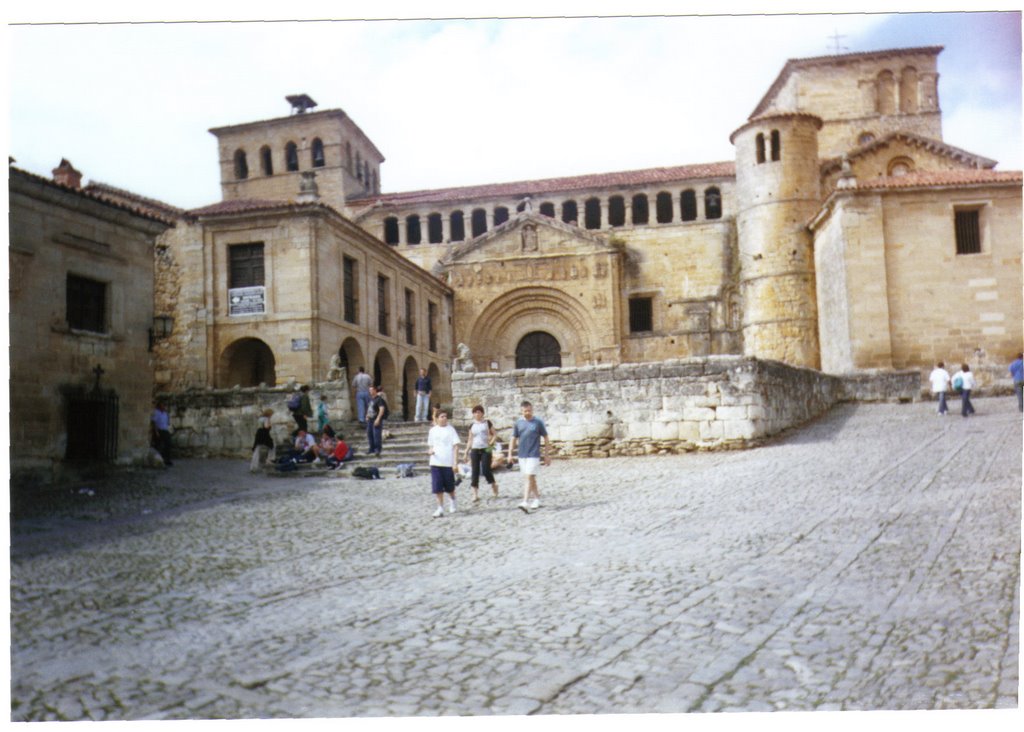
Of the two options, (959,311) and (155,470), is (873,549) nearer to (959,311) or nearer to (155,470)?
(959,311)

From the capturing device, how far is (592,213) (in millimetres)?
24297

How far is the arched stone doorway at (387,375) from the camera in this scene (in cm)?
1772

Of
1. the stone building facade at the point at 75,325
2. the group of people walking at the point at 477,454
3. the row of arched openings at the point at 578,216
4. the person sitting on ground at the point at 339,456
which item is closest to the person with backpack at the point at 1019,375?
the group of people walking at the point at 477,454

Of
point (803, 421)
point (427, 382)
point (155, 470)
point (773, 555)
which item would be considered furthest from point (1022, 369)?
point (427, 382)

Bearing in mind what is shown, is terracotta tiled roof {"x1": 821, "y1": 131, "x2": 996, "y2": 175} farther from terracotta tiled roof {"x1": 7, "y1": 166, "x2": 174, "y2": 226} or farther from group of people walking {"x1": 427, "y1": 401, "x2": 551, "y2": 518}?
terracotta tiled roof {"x1": 7, "y1": 166, "x2": 174, "y2": 226}

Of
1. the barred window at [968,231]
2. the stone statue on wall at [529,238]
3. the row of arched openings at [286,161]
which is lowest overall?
the barred window at [968,231]

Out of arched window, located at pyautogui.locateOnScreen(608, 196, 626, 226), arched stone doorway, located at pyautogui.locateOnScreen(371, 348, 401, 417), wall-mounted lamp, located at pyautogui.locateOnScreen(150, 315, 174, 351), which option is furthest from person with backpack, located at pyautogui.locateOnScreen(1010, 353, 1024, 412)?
arched window, located at pyautogui.locateOnScreen(608, 196, 626, 226)

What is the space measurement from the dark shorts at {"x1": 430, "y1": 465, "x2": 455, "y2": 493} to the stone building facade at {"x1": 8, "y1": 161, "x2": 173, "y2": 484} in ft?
8.67

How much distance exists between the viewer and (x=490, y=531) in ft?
20.4

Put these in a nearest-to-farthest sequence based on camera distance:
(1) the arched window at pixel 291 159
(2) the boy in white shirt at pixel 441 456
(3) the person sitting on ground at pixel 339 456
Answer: (2) the boy in white shirt at pixel 441 456 < (3) the person sitting on ground at pixel 339 456 < (1) the arched window at pixel 291 159

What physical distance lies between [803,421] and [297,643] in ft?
28.8

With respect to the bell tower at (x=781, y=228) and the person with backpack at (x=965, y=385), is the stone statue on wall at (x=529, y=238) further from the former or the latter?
the person with backpack at (x=965, y=385)

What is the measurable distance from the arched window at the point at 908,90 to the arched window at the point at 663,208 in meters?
6.67

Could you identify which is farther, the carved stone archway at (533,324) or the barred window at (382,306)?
the carved stone archway at (533,324)
